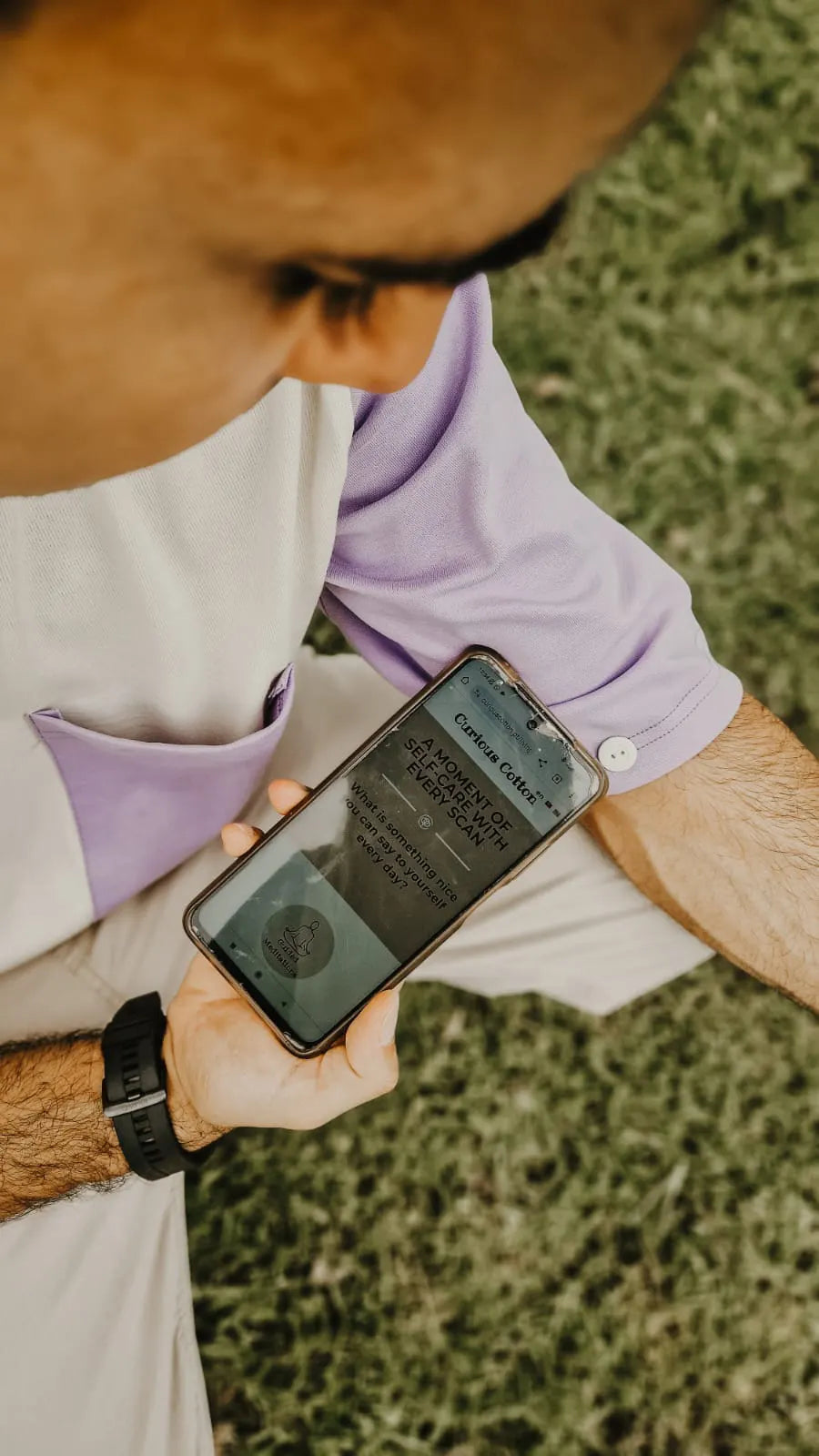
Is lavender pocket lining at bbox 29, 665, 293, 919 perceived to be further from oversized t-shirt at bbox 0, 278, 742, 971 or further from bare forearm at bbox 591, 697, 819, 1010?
bare forearm at bbox 591, 697, 819, 1010

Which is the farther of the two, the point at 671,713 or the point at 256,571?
the point at 671,713

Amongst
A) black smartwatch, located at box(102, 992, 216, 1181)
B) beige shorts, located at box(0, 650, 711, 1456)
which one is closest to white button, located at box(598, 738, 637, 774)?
beige shorts, located at box(0, 650, 711, 1456)

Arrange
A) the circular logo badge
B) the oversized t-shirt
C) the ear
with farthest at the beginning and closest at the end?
the circular logo badge → the oversized t-shirt → the ear

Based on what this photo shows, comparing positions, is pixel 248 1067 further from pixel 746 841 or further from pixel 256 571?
pixel 746 841

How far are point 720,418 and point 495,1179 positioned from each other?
5.88 feet

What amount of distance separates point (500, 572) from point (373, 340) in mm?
611

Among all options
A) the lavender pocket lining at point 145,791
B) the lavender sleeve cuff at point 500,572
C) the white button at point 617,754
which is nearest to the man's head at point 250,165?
the lavender sleeve cuff at point 500,572

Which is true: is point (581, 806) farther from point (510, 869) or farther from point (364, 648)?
point (364, 648)

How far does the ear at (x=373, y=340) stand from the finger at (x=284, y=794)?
77 cm

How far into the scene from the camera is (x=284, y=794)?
1.37m

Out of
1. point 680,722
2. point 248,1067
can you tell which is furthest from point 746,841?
point 248,1067

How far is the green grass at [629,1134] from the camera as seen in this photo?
215 centimetres

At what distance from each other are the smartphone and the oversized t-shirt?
0.09 m

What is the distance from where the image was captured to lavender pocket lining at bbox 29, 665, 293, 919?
1.29 m
